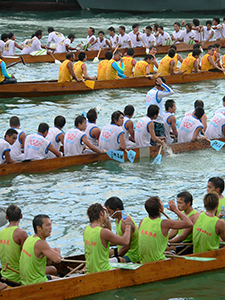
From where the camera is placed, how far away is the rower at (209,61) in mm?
16500

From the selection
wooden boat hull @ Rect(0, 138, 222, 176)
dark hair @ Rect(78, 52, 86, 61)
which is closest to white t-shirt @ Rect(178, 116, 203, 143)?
wooden boat hull @ Rect(0, 138, 222, 176)

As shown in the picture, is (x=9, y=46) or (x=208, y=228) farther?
(x=9, y=46)

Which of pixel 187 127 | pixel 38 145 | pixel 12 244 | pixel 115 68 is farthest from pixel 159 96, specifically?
pixel 12 244

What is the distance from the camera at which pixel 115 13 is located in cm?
3422

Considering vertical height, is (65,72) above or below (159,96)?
above

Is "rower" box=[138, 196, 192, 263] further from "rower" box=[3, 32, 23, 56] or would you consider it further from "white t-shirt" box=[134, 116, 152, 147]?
"rower" box=[3, 32, 23, 56]

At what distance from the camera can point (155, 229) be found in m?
5.92

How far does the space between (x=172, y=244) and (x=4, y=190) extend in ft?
13.0

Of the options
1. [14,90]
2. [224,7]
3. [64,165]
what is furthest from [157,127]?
[224,7]

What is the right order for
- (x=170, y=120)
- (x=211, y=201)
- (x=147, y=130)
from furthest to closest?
1. (x=170, y=120)
2. (x=147, y=130)
3. (x=211, y=201)

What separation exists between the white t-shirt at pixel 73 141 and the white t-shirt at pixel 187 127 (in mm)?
2385

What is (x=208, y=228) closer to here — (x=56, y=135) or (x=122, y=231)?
(x=122, y=231)

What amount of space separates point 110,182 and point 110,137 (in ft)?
3.61

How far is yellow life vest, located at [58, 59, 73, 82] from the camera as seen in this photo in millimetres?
14742
